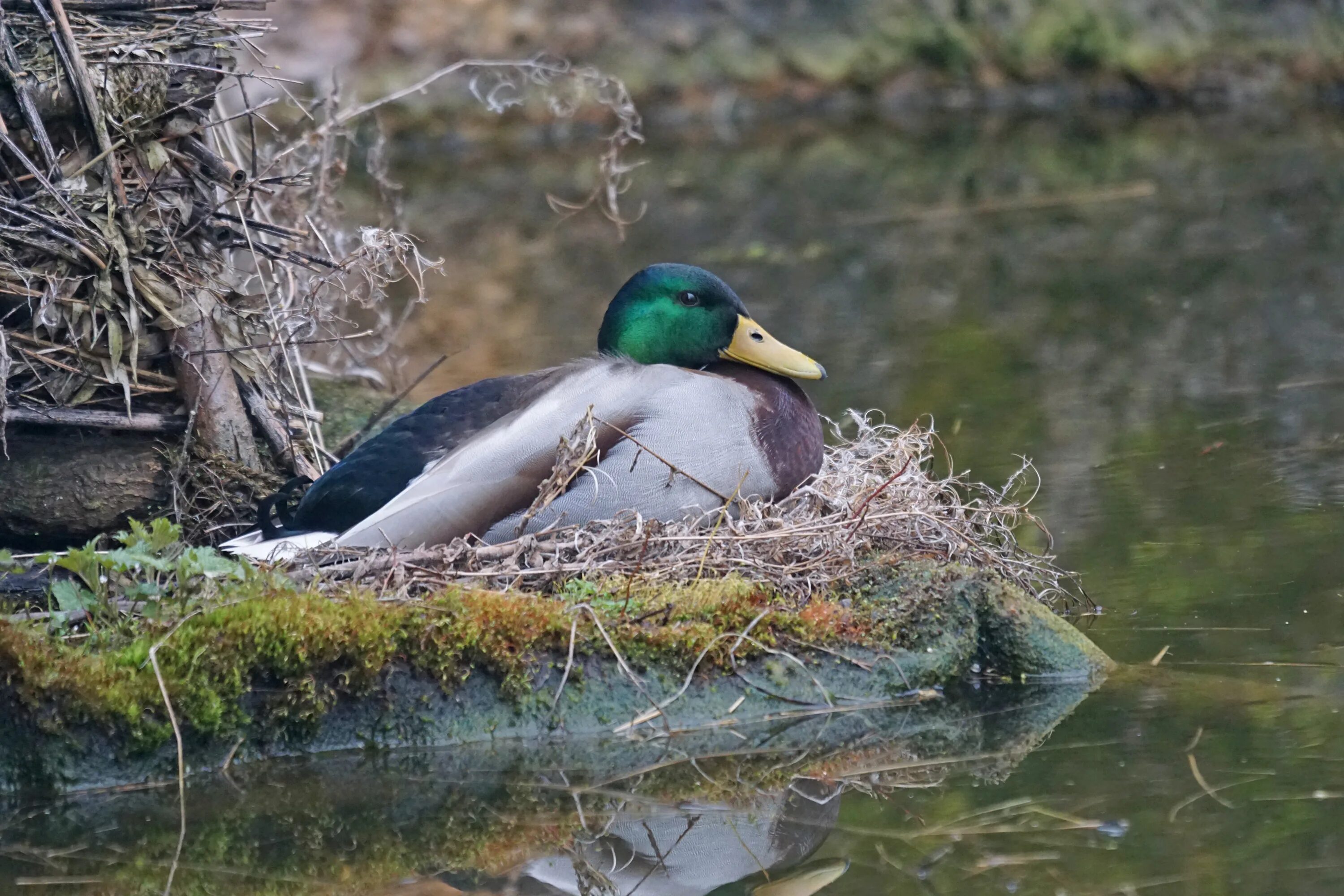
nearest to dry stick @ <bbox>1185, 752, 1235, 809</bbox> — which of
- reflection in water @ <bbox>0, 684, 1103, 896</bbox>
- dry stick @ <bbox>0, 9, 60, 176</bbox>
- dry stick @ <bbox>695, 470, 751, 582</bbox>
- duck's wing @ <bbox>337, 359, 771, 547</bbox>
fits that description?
reflection in water @ <bbox>0, 684, 1103, 896</bbox>

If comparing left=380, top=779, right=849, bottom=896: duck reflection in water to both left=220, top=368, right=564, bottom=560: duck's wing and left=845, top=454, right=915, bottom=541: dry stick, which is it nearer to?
left=845, top=454, right=915, bottom=541: dry stick

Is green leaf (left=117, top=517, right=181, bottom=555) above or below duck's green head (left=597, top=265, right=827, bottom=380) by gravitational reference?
below

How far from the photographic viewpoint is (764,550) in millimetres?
4242

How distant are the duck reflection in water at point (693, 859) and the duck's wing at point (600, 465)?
1038 millimetres

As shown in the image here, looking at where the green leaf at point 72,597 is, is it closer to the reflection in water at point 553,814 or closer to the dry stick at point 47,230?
the reflection in water at point 553,814

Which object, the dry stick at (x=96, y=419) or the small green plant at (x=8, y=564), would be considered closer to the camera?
the small green plant at (x=8, y=564)

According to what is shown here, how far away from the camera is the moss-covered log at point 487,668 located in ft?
12.0

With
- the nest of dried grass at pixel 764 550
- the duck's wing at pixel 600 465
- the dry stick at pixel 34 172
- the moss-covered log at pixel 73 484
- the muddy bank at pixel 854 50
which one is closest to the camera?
the nest of dried grass at pixel 764 550

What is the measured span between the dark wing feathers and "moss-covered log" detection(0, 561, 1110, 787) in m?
0.53

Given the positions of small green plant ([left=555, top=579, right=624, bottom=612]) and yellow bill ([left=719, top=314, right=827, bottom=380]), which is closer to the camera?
small green plant ([left=555, top=579, right=624, bottom=612])

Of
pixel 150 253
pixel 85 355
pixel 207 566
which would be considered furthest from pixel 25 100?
pixel 207 566

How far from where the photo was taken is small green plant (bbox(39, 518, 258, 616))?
3787 millimetres

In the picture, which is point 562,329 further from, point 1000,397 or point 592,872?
point 592,872

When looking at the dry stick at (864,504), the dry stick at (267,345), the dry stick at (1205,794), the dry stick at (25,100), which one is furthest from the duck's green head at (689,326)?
the dry stick at (1205,794)
